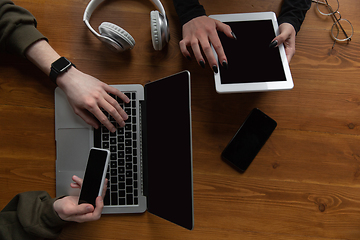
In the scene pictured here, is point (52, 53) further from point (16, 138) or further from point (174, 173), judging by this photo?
point (174, 173)

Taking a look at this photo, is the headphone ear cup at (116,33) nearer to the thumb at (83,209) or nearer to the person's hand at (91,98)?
the person's hand at (91,98)

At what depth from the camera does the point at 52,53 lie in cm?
75

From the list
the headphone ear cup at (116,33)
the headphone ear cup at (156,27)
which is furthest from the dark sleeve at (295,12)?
the headphone ear cup at (116,33)

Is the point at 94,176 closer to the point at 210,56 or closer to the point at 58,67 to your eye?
the point at 58,67

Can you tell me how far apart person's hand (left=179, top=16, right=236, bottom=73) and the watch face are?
0.37m

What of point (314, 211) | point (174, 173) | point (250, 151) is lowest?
point (314, 211)

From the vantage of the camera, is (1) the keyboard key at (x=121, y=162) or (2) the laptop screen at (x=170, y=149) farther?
(1) the keyboard key at (x=121, y=162)

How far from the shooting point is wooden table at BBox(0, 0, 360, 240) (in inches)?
30.5

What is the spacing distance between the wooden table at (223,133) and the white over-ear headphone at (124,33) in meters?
0.06

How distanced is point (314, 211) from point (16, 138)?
104 centimetres

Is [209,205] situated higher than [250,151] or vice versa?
[250,151]

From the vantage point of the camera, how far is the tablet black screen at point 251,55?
2.23ft

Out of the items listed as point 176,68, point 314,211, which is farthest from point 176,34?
point 314,211

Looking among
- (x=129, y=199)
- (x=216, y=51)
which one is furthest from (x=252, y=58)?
(x=129, y=199)
